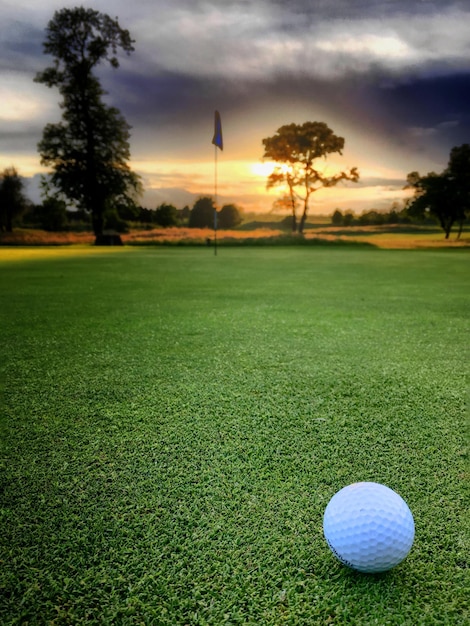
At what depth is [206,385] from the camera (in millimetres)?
2820

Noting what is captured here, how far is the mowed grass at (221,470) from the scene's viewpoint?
3.83 feet

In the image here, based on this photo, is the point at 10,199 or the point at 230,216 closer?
the point at 10,199

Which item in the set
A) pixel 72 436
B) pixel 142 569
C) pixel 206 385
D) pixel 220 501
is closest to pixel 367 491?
pixel 220 501

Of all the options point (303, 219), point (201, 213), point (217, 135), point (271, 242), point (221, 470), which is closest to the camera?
point (221, 470)

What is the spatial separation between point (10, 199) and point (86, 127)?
9073 millimetres

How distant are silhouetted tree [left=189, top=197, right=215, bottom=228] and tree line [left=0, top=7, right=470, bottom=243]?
8.19 meters

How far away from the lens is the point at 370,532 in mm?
1247

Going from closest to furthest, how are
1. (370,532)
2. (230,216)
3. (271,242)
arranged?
(370,532) < (271,242) < (230,216)

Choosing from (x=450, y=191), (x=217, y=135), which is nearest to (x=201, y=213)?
(x=450, y=191)

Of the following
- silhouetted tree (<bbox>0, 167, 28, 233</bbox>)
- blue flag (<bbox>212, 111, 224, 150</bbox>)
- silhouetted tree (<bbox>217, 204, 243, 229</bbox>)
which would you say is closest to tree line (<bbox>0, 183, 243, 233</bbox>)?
silhouetted tree (<bbox>0, 167, 28, 233</bbox>)

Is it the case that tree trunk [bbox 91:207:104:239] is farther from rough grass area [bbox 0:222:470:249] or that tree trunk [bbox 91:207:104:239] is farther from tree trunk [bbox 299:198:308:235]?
tree trunk [bbox 299:198:308:235]

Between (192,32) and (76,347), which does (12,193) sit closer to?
(192,32)

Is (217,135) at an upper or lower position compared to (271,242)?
upper

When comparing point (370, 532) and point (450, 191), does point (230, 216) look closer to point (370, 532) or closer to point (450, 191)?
point (450, 191)
